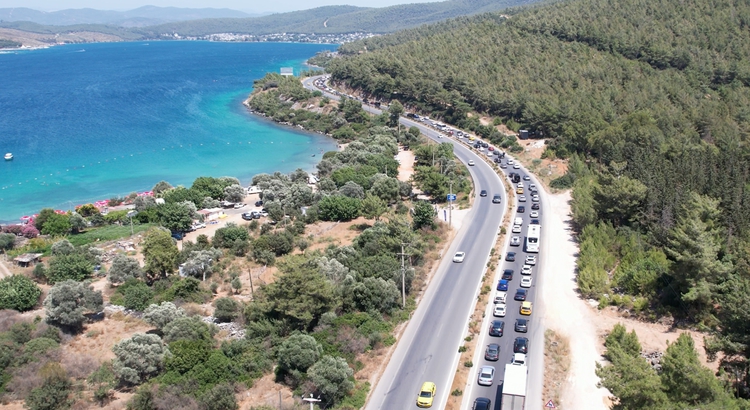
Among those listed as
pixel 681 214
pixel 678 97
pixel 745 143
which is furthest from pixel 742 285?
pixel 678 97

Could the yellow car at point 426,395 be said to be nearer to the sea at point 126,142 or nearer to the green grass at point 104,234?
the green grass at point 104,234

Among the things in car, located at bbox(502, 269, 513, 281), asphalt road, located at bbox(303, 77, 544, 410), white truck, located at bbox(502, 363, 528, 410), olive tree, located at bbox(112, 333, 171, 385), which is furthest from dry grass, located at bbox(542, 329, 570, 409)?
olive tree, located at bbox(112, 333, 171, 385)

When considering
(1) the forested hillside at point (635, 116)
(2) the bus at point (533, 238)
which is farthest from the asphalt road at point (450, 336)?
(1) the forested hillside at point (635, 116)

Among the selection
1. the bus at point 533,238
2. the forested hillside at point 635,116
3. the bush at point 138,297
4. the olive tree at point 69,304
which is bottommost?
the bush at point 138,297

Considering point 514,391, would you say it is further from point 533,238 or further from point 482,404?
point 533,238

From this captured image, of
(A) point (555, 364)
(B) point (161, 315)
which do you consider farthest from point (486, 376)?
(B) point (161, 315)
